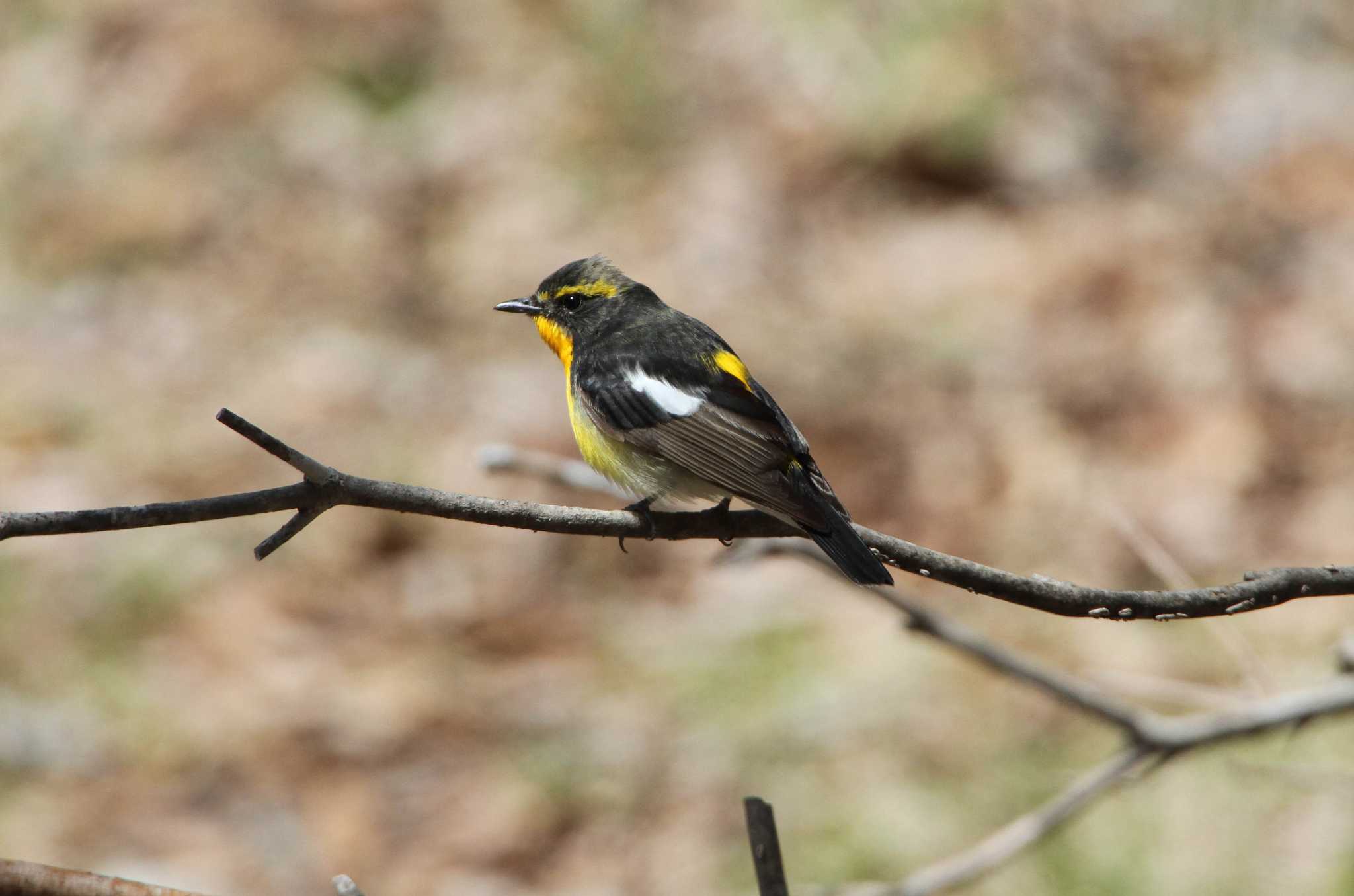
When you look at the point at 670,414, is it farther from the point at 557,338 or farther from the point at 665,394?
the point at 557,338

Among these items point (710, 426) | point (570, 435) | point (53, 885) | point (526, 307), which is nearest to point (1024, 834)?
point (710, 426)

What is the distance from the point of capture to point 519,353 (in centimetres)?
692

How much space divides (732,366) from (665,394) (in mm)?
346

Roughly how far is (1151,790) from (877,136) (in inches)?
159

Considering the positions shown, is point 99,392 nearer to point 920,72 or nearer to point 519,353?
point 519,353

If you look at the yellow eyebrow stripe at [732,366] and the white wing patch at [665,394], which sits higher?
the yellow eyebrow stripe at [732,366]

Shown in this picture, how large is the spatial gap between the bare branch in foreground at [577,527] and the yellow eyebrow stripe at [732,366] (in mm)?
1476

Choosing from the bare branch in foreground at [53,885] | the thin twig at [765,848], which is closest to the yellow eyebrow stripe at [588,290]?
the thin twig at [765,848]

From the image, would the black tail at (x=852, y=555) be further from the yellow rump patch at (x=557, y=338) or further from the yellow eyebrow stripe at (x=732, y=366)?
the yellow rump patch at (x=557, y=338)

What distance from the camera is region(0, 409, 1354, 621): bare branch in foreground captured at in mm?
1923

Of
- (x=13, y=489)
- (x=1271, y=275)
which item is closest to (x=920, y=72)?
(x=1271, y=275)

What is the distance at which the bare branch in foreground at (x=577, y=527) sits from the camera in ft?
6.31

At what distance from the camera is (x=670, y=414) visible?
368 cm

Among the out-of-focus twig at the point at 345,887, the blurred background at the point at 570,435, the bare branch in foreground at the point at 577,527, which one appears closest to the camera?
the out-of-focus twig at the point at 345,887
